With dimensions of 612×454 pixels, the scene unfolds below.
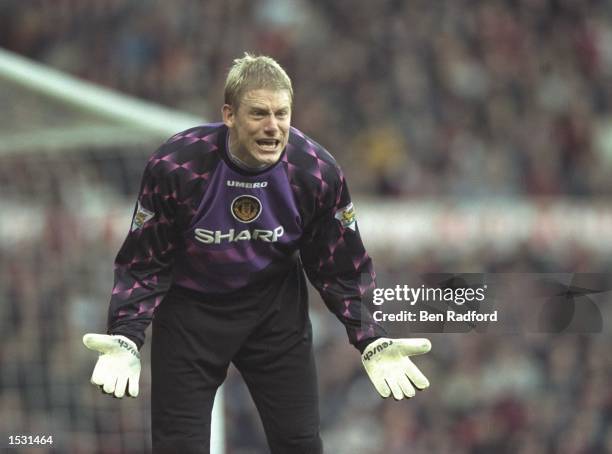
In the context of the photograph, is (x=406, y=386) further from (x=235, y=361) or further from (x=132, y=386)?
(x=132, y=386)

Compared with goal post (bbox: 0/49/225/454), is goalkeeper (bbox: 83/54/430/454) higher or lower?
lower

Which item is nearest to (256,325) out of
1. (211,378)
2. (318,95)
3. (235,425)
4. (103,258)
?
(211,378)

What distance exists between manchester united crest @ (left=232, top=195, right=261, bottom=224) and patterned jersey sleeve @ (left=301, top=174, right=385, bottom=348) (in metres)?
0.24

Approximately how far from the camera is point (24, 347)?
27.5 feet

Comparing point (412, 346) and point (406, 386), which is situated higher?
point (412, 346)

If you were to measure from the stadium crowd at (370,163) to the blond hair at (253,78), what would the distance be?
12.2ft

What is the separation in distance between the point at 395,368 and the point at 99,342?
102 centimetres

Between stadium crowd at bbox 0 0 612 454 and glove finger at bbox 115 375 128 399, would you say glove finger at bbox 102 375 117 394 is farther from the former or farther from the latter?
stadium crowd at bbox 0 0 612 454

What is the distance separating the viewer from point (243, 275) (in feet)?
14.7

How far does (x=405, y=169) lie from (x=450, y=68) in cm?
156

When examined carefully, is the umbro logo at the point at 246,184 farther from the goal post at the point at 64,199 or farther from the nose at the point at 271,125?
the goal post at the point at 64,199

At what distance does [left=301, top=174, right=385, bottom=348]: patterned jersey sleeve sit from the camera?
4.55 m

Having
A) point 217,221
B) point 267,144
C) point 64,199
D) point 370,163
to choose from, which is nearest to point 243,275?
point 217,221

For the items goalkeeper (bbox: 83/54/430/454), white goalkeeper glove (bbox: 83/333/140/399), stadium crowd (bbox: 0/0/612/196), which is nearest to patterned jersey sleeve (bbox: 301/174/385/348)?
goalkeeper (bbox: 83/54/430/454)
